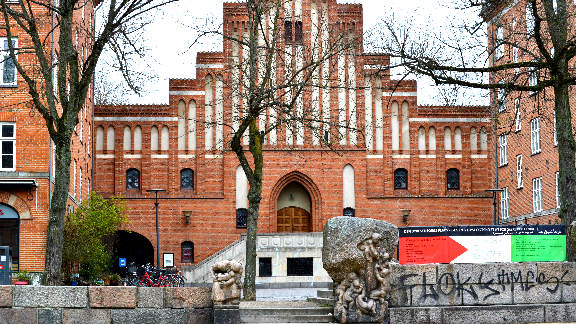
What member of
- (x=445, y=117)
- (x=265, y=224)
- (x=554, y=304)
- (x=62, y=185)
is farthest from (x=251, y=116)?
(x=445, y=117)

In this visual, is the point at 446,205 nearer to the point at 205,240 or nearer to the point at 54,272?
the point at 205,240

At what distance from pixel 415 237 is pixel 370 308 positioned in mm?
1813

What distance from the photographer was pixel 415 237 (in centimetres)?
1579

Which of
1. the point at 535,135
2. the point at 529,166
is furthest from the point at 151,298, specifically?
the point at 529,166

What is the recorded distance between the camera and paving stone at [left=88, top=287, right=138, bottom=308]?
14422 millimetres

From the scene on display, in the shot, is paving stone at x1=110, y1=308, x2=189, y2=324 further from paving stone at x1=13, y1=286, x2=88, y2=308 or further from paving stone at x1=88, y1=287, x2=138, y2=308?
paving stone at x1=13, y1=286, x2=88, y2=308

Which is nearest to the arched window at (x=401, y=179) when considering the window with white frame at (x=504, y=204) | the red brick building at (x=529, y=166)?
the red brick building at (x=529, y=166)

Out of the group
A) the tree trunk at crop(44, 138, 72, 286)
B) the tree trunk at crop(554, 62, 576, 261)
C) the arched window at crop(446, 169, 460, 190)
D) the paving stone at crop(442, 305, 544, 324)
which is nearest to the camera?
the paving stone at crop(442, 305, 544, 324)

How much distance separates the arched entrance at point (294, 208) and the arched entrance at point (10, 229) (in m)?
16.4

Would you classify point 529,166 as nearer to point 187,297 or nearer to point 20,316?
point 187,297

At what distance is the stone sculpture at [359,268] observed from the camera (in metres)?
14.7

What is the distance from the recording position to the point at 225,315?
558 inches

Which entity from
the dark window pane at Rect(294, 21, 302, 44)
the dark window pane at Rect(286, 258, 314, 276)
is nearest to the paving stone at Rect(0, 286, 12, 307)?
the dark window pane at Rect(286, 258, 314, 276)

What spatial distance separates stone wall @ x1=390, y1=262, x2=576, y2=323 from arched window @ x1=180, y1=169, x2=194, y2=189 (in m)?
A: 29.0
